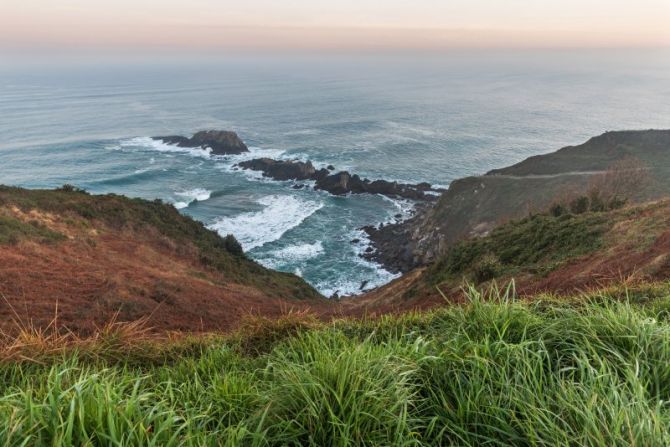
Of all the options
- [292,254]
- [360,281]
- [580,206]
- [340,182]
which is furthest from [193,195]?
[580,206]

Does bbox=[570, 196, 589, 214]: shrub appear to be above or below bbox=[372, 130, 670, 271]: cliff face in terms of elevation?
above

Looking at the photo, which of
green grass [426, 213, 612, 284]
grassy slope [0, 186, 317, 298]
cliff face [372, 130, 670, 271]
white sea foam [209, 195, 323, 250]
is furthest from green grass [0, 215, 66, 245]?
cliff face [372, 130, 670, 271]

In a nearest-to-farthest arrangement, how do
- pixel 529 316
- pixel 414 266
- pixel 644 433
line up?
1. pixel 644 433
2. pixel 529 316
3. pixel 414 266

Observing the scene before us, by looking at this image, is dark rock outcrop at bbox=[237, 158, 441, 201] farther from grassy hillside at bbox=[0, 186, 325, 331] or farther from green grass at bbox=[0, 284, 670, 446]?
green grass at bbox=[0, 284, 670, 446]

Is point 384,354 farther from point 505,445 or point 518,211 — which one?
point 518,211

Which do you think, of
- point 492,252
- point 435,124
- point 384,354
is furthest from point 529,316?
point 435,124

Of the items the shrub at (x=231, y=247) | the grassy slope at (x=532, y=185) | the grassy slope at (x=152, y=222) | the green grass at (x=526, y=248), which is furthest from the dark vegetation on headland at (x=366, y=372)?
the grassy slope at (x=532, y=185)
